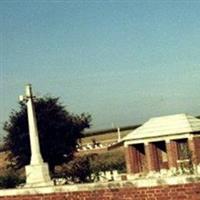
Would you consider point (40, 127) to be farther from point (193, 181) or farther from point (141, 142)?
point (193, 181)

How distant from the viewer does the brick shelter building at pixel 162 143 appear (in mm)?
28219

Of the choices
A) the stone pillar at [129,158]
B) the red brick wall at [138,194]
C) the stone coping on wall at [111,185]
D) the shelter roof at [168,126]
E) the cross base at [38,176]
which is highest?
the shelter roof at [168,126]

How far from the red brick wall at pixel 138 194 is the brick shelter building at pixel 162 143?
1752 cm

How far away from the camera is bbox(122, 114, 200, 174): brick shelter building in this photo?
1111 inches

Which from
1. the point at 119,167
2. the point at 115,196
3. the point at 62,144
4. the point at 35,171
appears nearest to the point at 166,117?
the point at 119,167

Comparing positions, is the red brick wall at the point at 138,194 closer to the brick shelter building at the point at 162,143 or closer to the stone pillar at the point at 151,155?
the brick shelter building at the point at 162,143

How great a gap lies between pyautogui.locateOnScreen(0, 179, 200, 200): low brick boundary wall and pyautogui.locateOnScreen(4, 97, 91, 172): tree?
1034 inches

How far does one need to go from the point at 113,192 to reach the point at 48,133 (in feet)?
95.2

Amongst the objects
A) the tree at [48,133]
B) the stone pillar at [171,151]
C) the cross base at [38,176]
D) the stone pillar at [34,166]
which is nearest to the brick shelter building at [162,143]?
the stone pillar at [171,151]

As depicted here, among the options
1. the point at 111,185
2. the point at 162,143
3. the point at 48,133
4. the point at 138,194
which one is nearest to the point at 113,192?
the point at 111,185

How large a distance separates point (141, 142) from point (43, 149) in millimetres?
10020

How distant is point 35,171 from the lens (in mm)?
15070

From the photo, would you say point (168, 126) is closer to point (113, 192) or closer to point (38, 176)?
point (38, 176)

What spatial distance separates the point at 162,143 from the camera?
31.1 m
